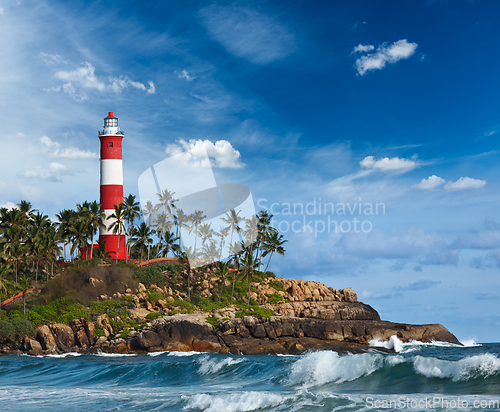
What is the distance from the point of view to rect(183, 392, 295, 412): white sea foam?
1502 cm

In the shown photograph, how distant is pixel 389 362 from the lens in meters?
19.7

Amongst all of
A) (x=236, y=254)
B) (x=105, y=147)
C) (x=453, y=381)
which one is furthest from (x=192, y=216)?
(x=453, y=381)

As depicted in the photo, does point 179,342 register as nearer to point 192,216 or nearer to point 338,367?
point 338,367

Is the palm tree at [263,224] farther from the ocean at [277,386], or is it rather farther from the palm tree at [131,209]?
the ocean at [277,386]

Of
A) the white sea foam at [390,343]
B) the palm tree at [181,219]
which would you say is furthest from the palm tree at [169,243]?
the white sea foam at [390,343]

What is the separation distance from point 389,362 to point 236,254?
42.7 meters

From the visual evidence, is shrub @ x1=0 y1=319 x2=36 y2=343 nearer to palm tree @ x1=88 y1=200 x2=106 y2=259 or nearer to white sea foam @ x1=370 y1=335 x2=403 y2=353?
palm tree @ x1=88 y1=200 x2=106 y2=259

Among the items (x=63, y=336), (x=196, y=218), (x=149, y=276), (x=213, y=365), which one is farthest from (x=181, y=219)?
(x=213, y=365)

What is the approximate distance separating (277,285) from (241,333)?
16307mm

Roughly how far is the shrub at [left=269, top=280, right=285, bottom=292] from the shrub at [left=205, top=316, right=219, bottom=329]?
1433 centimetres

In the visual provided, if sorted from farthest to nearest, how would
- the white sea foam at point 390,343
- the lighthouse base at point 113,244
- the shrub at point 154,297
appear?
1. the lighthouse base at point 113,244
2. the shrub at point 154,297
3. the white sea foam at point 390,343

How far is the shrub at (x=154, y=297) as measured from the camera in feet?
170

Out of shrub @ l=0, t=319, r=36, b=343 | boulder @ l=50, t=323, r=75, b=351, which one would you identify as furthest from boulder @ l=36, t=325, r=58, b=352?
shrub @ l=0, t=319, r=36, b=343

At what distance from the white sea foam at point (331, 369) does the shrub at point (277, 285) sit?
40.0m
